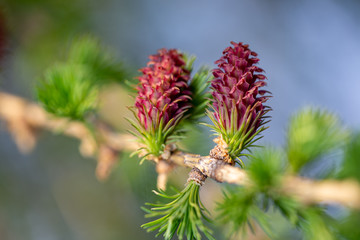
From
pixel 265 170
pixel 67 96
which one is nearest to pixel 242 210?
pixel 265 170

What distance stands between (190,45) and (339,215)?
73 cm

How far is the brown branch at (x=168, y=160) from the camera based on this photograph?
0.90 feet

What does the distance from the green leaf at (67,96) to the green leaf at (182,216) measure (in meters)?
0.19

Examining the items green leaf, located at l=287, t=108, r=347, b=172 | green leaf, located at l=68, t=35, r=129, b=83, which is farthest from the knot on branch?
green leaf, located at l=68, t=35, r=129, b=83

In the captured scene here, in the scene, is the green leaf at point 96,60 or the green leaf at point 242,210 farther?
the green leaf at point 96,60

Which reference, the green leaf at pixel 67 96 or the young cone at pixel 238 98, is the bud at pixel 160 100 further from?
the green leaf at pixel 67 96

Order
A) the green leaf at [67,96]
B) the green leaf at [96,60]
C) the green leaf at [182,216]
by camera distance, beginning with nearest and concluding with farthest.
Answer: the green leaf at [182,216] → the green leaf at [67,96] → the green leaf at [96,60]

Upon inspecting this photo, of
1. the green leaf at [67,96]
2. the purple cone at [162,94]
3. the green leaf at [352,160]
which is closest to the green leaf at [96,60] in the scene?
the green leaf at [67,96]

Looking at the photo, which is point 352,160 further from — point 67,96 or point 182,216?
point 67,96

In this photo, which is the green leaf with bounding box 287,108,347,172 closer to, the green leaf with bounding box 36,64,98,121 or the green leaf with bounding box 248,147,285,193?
the green leaf with bounding box 248,147,285,193

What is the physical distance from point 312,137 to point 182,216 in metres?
0.16

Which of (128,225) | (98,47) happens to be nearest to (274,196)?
(98,47)

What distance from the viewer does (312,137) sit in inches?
13.5

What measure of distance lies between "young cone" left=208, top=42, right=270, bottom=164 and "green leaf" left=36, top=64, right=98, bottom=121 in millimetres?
196
